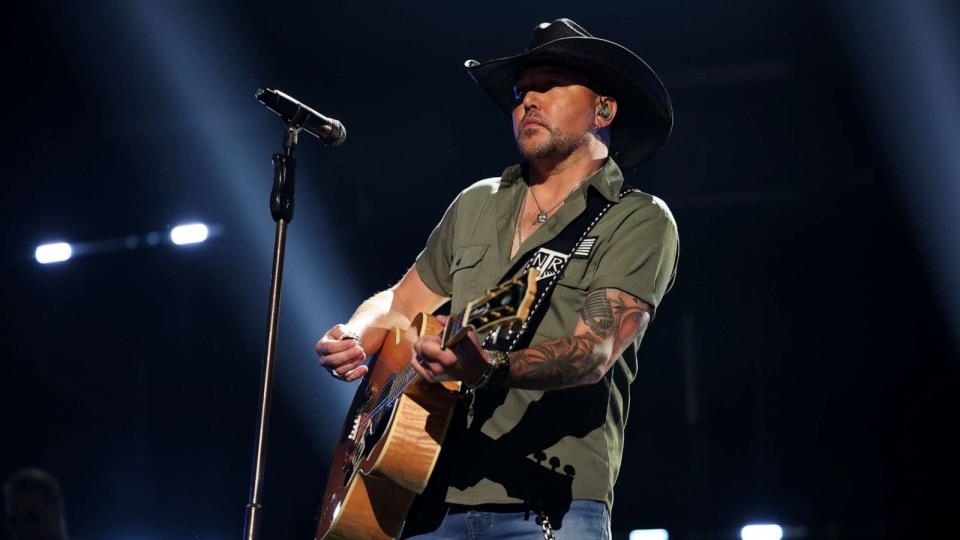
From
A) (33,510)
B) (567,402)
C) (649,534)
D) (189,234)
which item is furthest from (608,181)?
(189,234)

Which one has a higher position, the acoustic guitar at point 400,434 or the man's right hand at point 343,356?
the man's right hand at point 343,356

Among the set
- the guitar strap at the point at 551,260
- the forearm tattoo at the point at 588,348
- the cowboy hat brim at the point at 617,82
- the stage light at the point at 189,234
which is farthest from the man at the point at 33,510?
the forearm tattoo at the point at 588,348

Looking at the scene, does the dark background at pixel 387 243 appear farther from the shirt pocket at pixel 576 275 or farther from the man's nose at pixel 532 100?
the shirt pocket at pixel 576 275

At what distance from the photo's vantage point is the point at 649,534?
24.2 feet

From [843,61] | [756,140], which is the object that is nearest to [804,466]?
[756,140]

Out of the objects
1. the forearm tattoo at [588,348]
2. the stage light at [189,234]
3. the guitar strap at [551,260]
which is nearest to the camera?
the forearm tattoo at [588,348]

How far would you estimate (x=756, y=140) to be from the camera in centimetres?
A: 727

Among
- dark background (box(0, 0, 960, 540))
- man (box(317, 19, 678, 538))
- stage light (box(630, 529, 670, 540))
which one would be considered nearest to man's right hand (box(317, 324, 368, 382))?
man (box(317, 19, 678, 538))

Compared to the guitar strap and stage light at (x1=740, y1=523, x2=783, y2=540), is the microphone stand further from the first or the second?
stage light at (x1=740, y1=523, x2=783, y2=540)

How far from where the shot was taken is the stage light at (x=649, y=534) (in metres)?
7.34

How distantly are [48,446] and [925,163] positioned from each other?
6.47 meters

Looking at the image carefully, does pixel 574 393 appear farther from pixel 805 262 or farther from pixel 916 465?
pixel 805 262

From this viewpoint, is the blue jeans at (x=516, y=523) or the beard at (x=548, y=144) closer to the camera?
the blue jeans at (x=516, y=523)

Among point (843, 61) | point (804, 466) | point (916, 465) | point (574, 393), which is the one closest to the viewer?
point (574, 393)
